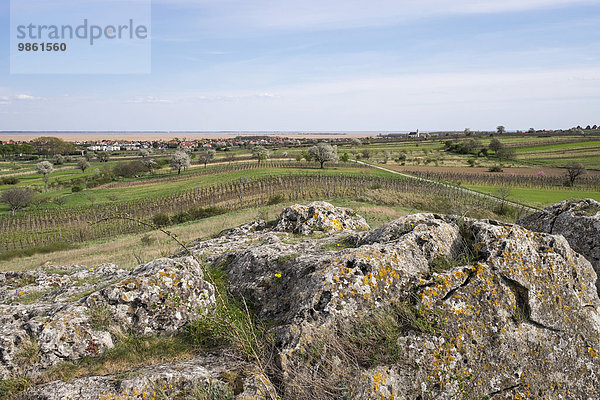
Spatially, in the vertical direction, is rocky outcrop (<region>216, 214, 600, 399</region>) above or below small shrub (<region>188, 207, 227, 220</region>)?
above

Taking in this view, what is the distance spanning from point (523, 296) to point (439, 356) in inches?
75.4

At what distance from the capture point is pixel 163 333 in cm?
587

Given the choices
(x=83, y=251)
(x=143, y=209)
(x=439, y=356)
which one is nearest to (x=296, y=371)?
(x=439, y=356)

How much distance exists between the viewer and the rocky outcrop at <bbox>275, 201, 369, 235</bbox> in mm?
12008

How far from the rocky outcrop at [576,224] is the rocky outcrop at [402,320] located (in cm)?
85

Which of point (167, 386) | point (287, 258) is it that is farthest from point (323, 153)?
point (167, 386)

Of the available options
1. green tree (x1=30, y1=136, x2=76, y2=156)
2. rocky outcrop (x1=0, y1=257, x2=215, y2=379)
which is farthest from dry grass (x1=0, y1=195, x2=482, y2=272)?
green tree (x1=30, y1=136, x2=76, y2=156)

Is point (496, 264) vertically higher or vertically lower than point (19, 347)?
higher

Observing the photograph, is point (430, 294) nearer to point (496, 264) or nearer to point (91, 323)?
point (496, 264)

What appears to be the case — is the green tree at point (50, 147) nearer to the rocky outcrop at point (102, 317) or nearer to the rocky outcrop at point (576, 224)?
the rocky outcrop at point (102, 317)

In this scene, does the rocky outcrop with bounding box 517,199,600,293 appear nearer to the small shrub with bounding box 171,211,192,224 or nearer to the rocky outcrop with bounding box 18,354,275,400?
the rocky outcrop with bounding box 18,354,275,400

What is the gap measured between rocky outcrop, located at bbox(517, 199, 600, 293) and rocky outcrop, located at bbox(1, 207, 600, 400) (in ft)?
2.79

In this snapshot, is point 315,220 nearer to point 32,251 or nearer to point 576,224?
point 576,224

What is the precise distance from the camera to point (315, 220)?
1227 centimetres
